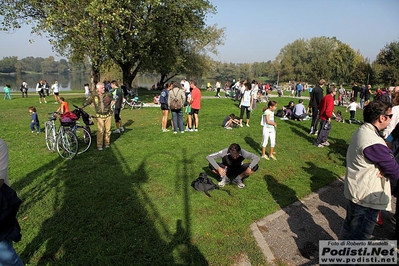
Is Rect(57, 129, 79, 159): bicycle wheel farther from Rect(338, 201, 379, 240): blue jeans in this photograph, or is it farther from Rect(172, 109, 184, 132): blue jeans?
Rect(338, 201, 379, 240): blue jeans

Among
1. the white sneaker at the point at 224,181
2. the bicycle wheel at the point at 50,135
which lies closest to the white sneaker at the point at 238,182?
the white sneaker at the point at 224,181

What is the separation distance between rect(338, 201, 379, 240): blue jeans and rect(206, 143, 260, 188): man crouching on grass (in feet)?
8.87

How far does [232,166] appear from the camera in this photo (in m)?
5.70

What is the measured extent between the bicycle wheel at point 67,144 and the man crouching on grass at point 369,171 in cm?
672

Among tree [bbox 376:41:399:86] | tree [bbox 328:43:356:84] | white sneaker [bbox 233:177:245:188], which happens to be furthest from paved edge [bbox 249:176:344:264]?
tree [bbox 328:43:356:84]

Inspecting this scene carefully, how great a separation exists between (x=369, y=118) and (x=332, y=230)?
2.19 metres

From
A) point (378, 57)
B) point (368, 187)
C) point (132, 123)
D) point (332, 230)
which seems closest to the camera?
point (368, 187)

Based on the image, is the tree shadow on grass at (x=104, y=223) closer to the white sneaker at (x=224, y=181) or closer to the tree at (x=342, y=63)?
the white sneaker at (x=224, y=181)

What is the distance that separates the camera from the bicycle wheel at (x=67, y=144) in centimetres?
718

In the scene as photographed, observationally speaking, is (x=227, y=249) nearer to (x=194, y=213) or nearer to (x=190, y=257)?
(x=190, y=257)

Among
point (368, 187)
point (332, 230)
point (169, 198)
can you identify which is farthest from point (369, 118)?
point (169, 198)

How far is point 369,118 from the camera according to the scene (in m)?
2.80

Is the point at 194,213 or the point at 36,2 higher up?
the point at 36,2

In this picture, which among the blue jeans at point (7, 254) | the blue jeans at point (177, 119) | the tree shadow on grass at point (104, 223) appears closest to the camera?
the blue jeans at point (7, 254)
